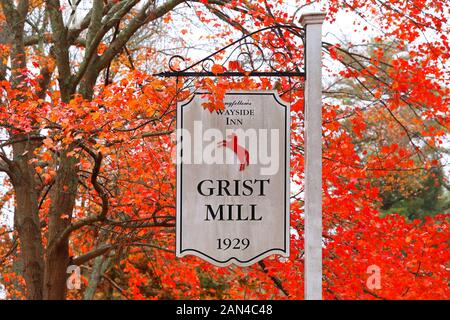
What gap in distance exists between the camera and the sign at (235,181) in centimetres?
571

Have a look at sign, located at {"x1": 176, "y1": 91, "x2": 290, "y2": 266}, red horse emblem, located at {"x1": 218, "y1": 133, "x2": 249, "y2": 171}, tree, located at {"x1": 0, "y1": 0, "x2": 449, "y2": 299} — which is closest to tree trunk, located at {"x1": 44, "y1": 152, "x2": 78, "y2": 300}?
tree, located at {"x1": 0, "y1": 0, "x2": 449, "y2": 299}

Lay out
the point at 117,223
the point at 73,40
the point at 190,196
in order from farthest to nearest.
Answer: the point at 73,40, the point at 117,223, the point at 190,196

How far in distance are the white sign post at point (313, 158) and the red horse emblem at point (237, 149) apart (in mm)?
500

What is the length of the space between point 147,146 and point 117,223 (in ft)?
3.69

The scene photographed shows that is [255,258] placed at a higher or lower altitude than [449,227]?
lower

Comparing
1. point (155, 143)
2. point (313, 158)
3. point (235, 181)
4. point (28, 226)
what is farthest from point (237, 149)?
point (28, 226)

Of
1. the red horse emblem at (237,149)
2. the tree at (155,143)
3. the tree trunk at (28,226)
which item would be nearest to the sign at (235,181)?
the red horse emblem at (237,149)

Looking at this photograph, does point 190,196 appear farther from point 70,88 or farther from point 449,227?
point 449,227

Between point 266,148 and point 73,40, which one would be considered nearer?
point 266,148

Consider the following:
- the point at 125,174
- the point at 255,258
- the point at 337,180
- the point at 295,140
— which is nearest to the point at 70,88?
the point at 125,174

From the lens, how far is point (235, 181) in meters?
5.72

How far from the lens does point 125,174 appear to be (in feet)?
36.5

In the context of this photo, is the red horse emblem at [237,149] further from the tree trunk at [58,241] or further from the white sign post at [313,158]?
the tree trunk at [58,241]

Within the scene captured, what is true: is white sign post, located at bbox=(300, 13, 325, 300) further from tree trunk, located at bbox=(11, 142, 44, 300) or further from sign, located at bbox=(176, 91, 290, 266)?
tree trunk, located at bbox=(11, 142, 44, 300)
